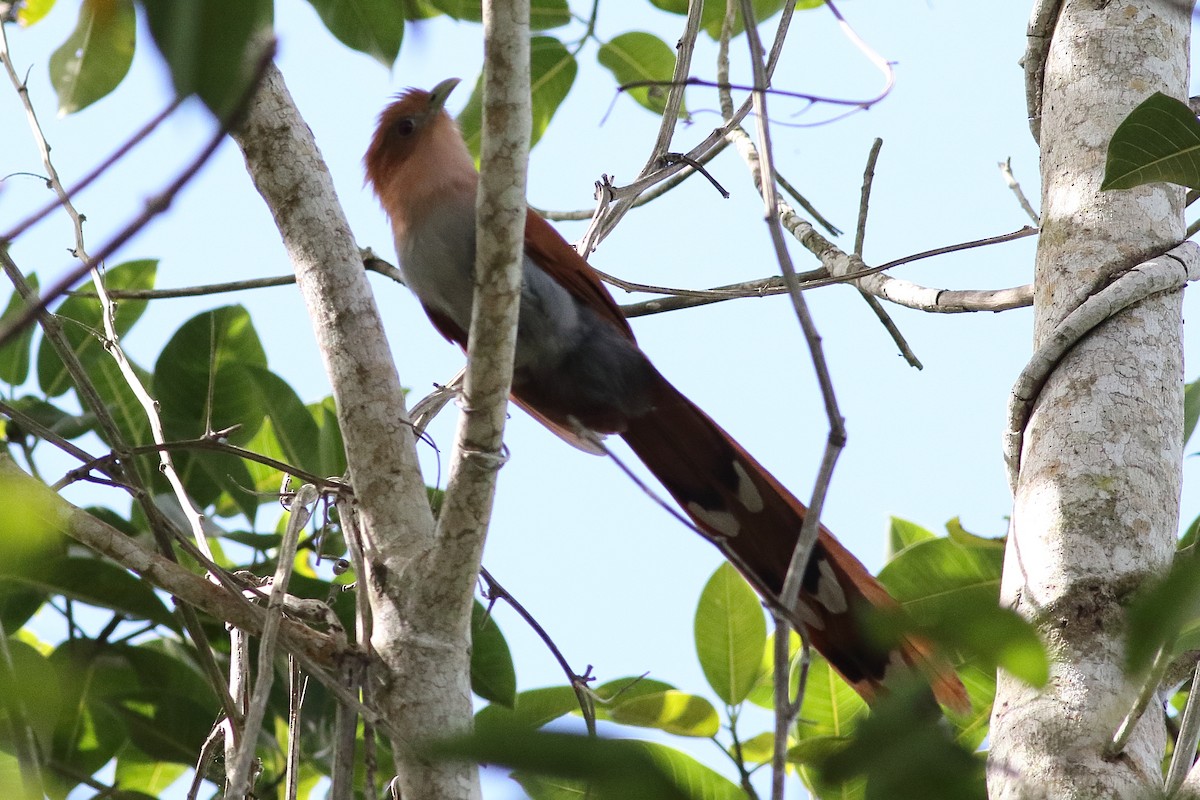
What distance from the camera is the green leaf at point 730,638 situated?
7.98 ft

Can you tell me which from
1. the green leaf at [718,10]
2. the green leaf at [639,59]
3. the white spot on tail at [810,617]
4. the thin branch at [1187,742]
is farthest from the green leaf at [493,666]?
the green leaf at [718,10]

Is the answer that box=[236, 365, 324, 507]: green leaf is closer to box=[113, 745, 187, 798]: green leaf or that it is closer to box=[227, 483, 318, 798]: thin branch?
box=[113, 745, 187, 798]: green leaf

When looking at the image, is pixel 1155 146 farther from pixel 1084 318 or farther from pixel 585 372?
pixel 585 372

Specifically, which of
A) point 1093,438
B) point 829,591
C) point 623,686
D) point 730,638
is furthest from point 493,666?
point 1093,438

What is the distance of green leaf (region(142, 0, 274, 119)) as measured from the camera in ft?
1.86

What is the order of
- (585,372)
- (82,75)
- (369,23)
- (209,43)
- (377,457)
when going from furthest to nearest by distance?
1. (585,372)
2. (82,75)
3. (369,23)
4. (377,457)
5. (209,43)

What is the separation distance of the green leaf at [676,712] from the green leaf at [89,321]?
152 centimetres

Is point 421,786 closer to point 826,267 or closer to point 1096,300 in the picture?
point 1096,300

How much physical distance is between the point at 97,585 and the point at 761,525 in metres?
1.37

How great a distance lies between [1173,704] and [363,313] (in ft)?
7.26

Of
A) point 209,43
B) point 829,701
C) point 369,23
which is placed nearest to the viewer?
point 209,43

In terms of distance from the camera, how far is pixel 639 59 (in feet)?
10.4

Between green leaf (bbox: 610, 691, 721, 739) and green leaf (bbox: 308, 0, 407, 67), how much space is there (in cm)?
143

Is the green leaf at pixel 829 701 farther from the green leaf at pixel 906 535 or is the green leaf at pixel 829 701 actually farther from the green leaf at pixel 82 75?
the green leaf at pixel 82 75
